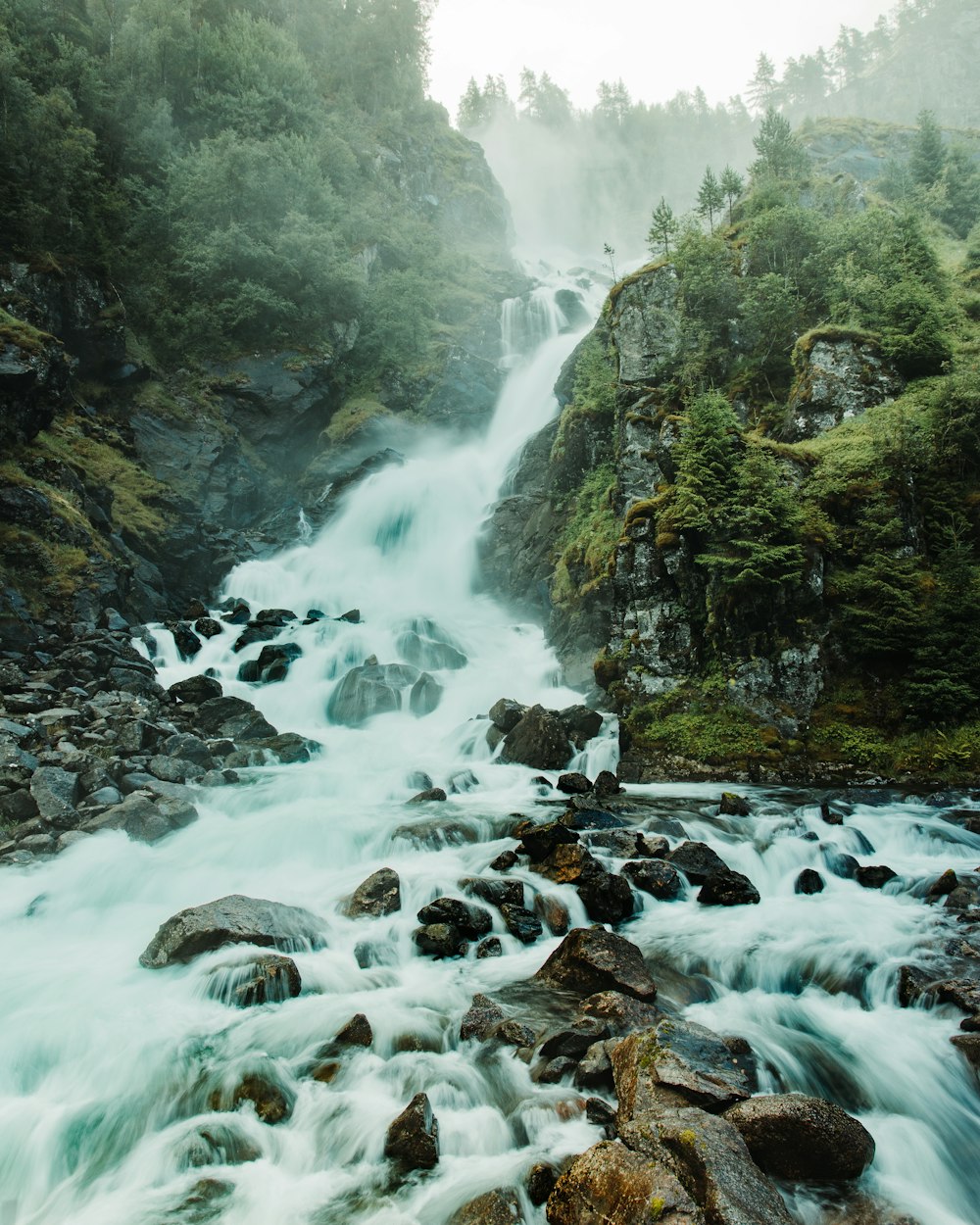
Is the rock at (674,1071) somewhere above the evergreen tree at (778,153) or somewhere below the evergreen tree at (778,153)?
below

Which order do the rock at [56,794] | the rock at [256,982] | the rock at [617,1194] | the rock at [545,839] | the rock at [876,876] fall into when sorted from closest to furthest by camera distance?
1. the rock at [617,1194]
2. the rock at [256,982]
3. the rock at [876,876]
4. the rock at [545,839]
5. the rock at [56,794]

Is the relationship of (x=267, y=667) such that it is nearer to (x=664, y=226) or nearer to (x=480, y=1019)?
(x=480, y=1019)

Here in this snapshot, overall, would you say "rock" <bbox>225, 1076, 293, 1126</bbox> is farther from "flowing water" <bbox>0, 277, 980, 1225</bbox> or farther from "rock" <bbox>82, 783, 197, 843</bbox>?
"rock" <bbox>82, 783, 197, 843</bbox>

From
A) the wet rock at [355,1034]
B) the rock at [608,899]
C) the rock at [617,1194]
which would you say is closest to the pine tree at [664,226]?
the rock at [608,899]

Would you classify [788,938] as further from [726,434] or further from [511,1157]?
[726,434]

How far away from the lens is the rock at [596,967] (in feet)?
19.5

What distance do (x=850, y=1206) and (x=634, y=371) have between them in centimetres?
1865

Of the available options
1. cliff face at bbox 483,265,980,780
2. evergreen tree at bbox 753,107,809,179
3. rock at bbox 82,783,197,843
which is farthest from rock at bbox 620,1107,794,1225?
evergreen tree at bbox 753,107,809,179

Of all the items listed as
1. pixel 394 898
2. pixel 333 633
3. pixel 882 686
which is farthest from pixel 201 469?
pixel 882 686

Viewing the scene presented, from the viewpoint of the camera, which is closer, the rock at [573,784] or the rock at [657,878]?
the rock at [657,878]

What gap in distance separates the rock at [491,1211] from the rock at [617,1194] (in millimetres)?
229

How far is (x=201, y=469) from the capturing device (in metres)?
26.1

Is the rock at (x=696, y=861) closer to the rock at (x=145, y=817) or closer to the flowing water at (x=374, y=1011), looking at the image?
the flowing water at (x=374, y=1011)

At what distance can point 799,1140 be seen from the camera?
3.91 metres
